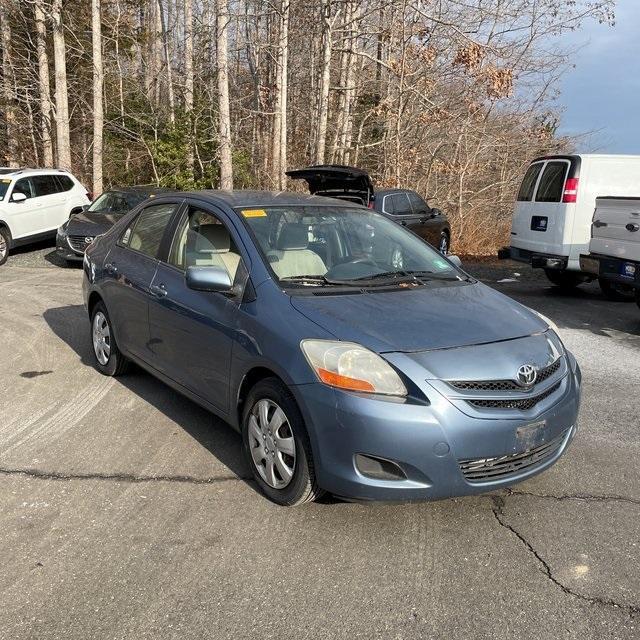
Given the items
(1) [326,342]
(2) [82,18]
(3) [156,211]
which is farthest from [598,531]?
(2) [82,18]

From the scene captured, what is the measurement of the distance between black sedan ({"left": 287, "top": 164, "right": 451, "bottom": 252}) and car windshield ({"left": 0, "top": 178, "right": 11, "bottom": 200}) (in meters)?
6.31

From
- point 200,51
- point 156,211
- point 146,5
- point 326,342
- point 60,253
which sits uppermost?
point 146,5

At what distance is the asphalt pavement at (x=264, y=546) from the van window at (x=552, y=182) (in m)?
5.99

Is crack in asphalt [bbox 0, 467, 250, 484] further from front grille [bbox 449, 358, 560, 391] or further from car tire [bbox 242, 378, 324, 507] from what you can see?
front grille [bbox 449, 358, 560, 391]

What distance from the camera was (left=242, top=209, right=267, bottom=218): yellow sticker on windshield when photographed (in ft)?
13.6

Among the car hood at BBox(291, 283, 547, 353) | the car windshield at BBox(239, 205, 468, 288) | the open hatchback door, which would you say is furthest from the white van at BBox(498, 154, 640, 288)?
the car hood at BBox(291, 283, 547, 353)

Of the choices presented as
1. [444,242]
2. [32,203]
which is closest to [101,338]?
[32,203]

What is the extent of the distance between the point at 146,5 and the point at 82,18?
6.48 metres

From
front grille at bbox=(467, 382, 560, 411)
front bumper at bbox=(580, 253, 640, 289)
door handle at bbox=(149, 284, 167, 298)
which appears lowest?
front bumper at bbox=(580, 253, 640, 289)

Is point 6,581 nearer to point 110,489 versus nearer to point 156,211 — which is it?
point 110,489

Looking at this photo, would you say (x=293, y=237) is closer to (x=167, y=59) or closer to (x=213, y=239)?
(x=213, y=239)

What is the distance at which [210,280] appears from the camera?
3.71 metres

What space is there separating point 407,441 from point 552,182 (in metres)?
8.44

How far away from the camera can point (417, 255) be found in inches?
177
